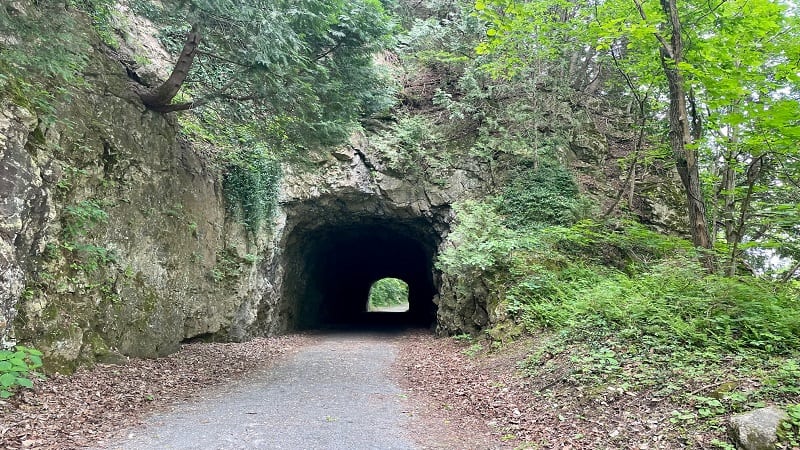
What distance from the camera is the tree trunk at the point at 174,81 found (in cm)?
752

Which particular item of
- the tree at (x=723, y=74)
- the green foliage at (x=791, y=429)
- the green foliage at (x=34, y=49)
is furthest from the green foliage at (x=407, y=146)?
the green foliage at (x=791, y=429)

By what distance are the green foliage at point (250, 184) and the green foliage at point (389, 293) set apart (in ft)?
113

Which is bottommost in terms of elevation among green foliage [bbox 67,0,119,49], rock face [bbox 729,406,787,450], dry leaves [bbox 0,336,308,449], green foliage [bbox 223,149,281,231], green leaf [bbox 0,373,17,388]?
dry leaves [bbox 0,336,308,449]

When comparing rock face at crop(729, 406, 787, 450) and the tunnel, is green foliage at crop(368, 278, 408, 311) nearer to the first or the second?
the tunnel

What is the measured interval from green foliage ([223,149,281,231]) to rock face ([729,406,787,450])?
1111 centimetres

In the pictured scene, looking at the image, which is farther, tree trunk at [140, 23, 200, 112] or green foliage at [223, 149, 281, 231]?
green foliage at [223, 149, 281, 231]

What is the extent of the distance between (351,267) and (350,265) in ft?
1.58

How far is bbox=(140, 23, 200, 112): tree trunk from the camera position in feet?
24.7

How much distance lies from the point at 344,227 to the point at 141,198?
10.7 m

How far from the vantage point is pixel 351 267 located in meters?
27.7

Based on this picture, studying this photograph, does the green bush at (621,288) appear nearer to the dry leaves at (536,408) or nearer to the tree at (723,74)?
the tree at (723,74)

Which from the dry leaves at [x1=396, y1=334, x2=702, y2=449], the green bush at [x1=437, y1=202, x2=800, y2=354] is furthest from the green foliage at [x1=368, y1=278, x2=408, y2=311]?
the dry leaves at [x1=396, y1=334, x2=702, y2=449]

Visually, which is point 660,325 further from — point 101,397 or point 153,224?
point 153,224

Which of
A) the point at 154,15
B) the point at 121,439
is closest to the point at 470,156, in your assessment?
the point at 154,15
